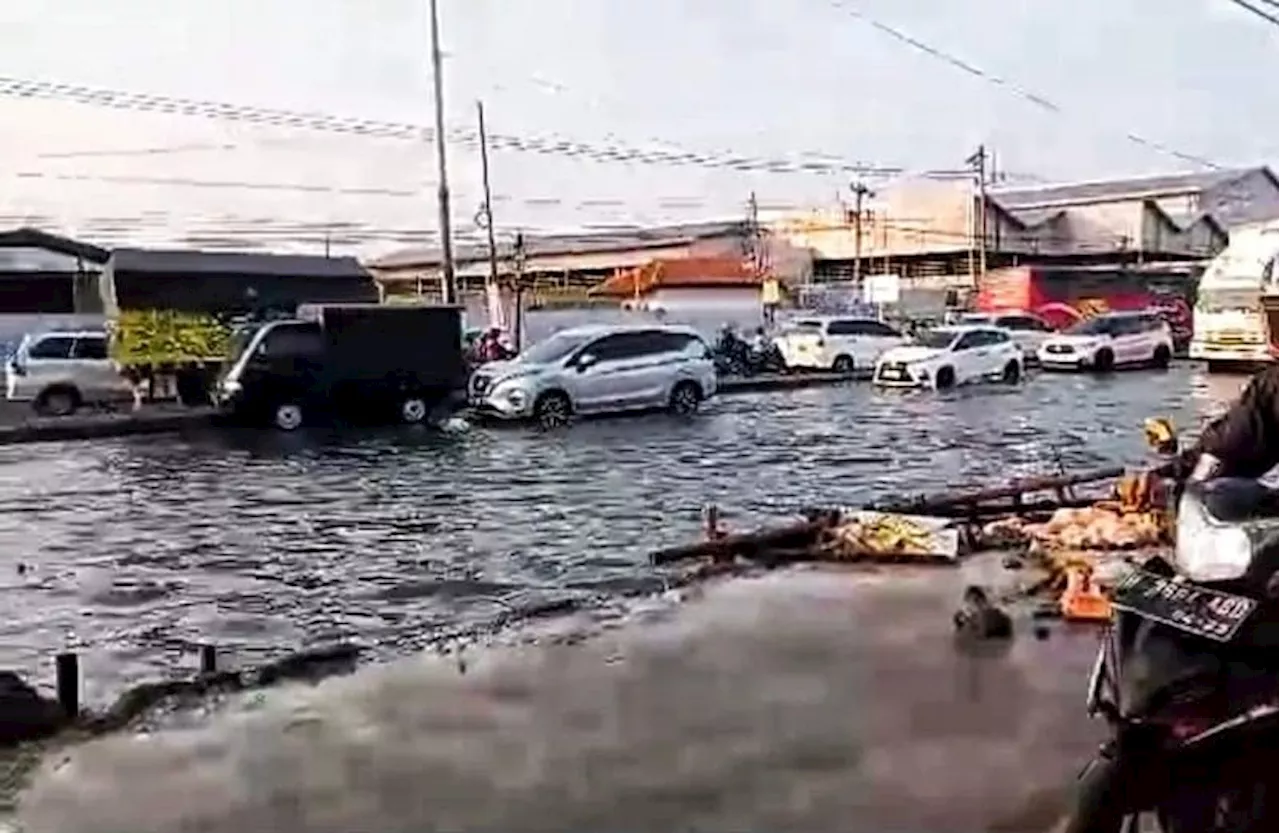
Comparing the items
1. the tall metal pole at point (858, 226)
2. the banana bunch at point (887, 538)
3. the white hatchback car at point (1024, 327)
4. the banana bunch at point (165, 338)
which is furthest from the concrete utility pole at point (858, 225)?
the banana bunch at point (887, 538)

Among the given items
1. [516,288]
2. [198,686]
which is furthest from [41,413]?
[198,686]

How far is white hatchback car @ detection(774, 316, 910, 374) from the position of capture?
42719 mm

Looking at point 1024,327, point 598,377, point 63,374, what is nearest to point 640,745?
point 598,377

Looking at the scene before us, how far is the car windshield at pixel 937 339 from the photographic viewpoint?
3784 cm

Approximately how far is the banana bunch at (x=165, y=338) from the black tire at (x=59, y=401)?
3.79ft

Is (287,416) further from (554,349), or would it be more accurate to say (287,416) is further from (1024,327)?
(1024,327)

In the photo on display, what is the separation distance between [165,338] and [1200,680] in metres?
32.1

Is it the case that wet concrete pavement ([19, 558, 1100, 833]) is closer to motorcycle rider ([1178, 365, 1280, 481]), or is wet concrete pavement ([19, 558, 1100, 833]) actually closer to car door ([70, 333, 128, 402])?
motorcycle rider ([1178, 365, 1280, 481])

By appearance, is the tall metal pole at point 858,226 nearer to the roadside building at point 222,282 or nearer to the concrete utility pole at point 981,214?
the concrete utility pole at point 981,214

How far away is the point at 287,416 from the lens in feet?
92.6

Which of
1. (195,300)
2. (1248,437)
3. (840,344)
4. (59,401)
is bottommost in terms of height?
(59,401)

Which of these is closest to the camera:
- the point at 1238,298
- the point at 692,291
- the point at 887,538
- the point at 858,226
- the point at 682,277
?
the point at 887,538

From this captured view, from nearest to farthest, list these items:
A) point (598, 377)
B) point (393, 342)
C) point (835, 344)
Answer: point (598, 377), point (393, 342), point (835, 344)

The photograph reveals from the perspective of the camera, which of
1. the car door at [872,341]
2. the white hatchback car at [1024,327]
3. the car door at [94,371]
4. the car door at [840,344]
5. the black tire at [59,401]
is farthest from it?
the white hatchback car at [1024,327]
